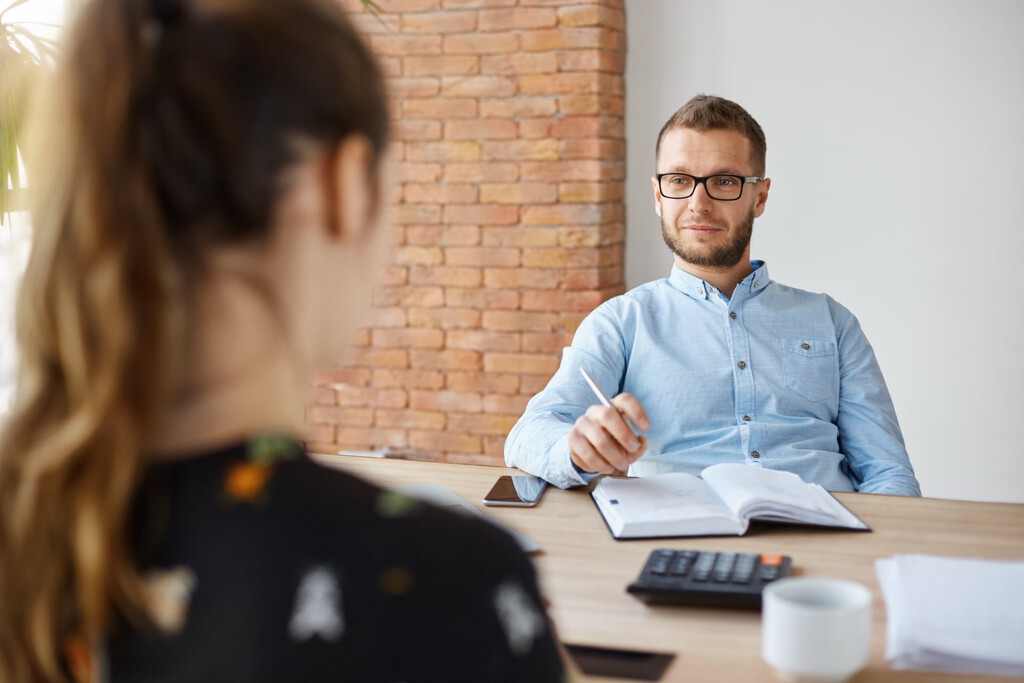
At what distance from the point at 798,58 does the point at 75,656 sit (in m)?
2.93

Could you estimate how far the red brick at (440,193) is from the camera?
3391 millimetres

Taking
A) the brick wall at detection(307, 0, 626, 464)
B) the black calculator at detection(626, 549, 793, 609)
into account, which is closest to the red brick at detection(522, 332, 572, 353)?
the brick wall at detection(307, 0, 626, 464)

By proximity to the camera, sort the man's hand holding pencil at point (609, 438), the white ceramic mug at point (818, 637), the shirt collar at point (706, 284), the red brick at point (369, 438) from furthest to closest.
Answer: the red brick at point (369, 438)
the shirt collar at point (706, 284)
the man's hand holding pencil at point (609, 438)
the white ceramic mug at point (818, 637)

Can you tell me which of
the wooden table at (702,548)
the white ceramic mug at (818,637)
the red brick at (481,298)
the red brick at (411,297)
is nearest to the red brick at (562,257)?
the red brick at (481,298)

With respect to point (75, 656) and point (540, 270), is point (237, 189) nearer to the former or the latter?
point (75, 656)

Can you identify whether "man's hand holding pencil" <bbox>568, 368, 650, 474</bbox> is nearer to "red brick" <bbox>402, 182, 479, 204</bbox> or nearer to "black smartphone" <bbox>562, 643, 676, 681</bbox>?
"black smartphone" <bbox>562, 643, 676, 681</bbox>

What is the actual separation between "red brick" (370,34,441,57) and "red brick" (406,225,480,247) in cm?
59

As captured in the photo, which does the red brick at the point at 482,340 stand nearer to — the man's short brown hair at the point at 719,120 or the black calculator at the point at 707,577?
the man's short brown hair at the point at 719,120

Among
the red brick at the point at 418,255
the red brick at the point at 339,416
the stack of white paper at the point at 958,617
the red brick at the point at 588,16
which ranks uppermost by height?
the red brick at the point at 588,16

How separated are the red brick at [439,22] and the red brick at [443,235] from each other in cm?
65

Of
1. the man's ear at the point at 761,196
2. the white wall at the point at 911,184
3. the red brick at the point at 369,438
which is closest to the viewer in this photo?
the man's ear at the point at 761,196

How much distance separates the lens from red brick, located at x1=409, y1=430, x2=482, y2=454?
346 centimetres

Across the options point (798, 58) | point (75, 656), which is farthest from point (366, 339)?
point (75, 656)

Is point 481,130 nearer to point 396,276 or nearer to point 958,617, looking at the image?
point 396,276
